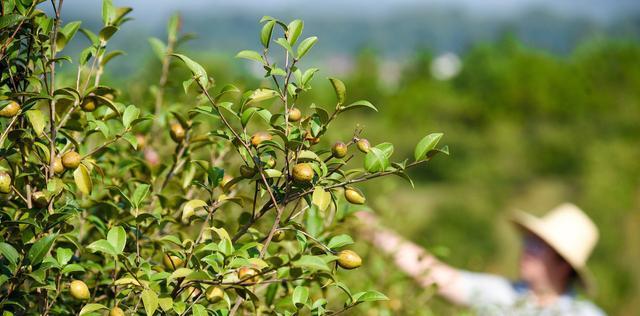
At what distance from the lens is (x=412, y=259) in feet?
9.48

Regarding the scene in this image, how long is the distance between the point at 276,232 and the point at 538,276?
8.22 ft

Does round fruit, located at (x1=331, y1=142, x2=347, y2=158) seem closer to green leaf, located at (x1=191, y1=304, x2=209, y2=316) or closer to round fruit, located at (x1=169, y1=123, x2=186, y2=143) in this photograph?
green leaf, located at (x1=191, y1=304, x2=209, y2=316)

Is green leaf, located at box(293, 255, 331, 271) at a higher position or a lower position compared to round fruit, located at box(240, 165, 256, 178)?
lower

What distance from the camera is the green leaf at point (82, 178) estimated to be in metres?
1.06

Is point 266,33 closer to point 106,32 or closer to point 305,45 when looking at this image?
point 305,45

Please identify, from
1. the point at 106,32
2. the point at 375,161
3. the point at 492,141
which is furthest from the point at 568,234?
the point at 492,141

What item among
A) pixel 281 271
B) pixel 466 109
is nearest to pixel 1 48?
pixel 281 271

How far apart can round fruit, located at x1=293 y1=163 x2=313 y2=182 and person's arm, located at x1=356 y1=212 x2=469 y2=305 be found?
1057 mm

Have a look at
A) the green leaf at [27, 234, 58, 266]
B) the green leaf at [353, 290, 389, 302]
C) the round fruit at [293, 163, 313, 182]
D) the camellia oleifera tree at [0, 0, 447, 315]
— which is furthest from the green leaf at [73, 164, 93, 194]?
the green leaf at [353, 290, 389, 302]

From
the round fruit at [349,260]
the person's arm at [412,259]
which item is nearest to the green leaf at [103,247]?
the round fruit at [349,260]

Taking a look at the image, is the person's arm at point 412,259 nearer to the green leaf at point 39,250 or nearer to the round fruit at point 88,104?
the round fruit at point 88,104

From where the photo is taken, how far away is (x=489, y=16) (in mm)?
179750

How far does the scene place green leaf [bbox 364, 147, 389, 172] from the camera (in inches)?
39.4

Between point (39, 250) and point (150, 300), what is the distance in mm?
182
